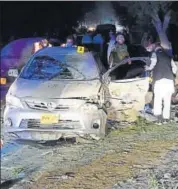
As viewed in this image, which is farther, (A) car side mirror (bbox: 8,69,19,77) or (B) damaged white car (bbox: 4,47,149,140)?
(B) damaged white car (bbox: 4,47,149,140)

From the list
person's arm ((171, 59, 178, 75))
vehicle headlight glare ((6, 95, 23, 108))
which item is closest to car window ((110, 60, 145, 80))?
person's arm ((171, 59, 178, 75))

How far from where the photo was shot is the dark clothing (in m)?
2.53

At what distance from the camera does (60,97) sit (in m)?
3.83

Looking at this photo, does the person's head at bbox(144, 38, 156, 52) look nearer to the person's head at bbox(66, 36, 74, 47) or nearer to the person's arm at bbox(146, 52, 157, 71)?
the person's arm at bbox(146, 52, 157, 71)

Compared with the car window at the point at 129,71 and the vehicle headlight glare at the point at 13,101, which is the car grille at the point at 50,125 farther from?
the car window at the point at 129,71

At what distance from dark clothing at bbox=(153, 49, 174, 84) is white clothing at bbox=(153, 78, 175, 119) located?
0.09 ft

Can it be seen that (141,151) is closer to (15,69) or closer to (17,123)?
(15,69)

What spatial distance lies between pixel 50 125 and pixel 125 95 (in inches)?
33.5

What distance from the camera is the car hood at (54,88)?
358 cm

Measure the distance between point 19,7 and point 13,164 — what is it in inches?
50.8

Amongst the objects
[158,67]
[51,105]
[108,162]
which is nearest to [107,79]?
[51,105]

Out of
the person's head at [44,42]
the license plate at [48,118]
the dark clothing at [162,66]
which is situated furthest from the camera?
the license plate at [48,118]

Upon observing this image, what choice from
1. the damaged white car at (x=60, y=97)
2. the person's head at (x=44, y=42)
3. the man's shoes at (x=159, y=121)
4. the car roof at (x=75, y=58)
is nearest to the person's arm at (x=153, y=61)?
the man's shoes at (x=159, y=121)

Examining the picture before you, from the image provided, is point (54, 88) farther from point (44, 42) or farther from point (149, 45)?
point (149, 45)
